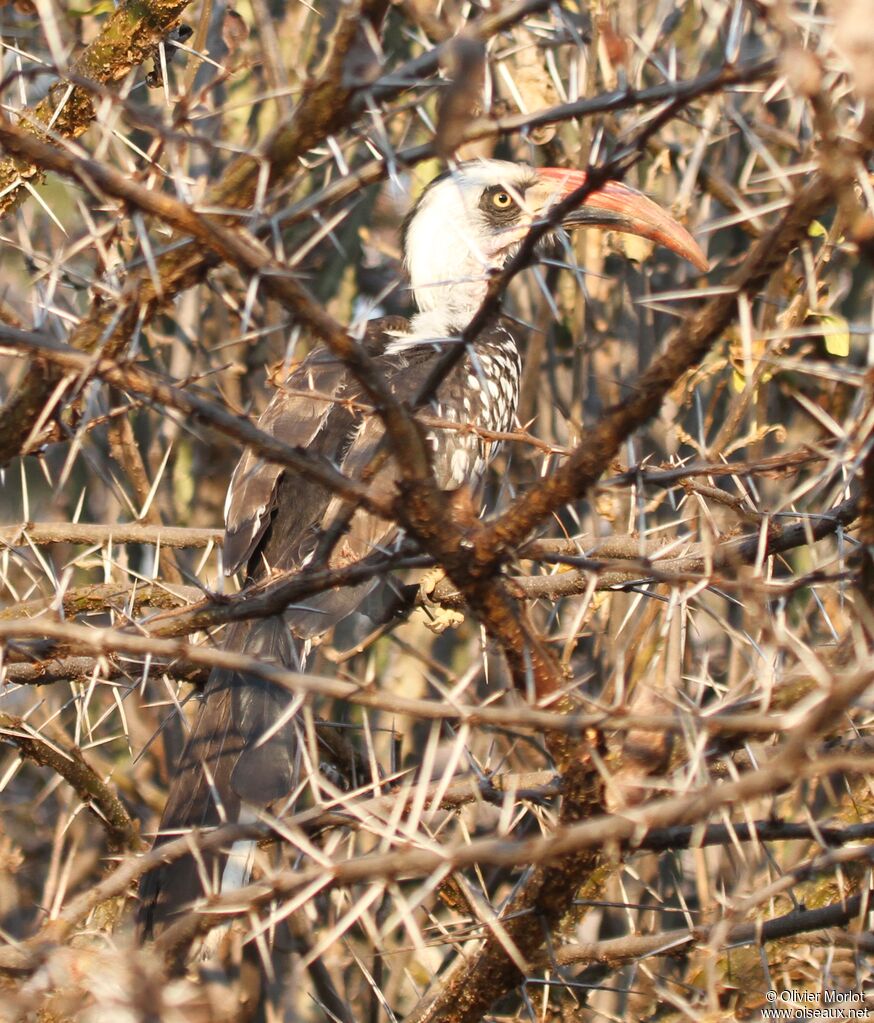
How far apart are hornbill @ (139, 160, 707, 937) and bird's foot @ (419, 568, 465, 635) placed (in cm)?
18

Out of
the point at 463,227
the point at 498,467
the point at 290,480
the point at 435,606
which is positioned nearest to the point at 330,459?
the point at 290,480

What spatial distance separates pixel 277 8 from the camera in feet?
17.3

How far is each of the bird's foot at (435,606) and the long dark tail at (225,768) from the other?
0.69 meters

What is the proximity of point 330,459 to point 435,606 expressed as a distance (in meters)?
0.57

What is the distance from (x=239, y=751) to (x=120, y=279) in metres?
1.15

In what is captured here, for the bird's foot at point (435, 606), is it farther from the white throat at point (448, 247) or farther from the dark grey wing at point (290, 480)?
the white throat at point (448, 247)

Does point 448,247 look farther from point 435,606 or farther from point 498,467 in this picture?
point 435,606

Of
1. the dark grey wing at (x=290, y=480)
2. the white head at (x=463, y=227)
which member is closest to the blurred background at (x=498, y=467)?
the dark grey wing at (x=290, y=480)

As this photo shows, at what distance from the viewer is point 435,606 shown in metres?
3.83

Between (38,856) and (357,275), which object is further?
(357,275)

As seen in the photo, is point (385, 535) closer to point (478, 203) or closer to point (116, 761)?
point (478, 203)

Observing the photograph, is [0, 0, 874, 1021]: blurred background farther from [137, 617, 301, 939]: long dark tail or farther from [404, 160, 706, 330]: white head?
[404, 160, 706, 330]: white head

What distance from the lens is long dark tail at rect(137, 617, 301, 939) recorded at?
237 centimetres

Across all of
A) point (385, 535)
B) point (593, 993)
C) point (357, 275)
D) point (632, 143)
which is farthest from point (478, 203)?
point (632, 143)
